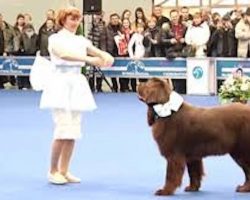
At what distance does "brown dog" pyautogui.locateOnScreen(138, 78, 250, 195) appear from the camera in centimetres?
624

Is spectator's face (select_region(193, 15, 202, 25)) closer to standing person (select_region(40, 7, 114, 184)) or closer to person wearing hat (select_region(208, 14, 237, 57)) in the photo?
person wearing hat (select_region(208, 14, 237, 57))

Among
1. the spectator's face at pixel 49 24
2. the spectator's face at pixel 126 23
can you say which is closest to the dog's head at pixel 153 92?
the spectator's face at pixel 126 23

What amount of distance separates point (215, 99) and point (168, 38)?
235 centimetres

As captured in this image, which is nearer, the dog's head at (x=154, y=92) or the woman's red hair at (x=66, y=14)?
the dog's head at (x=154, y=92)

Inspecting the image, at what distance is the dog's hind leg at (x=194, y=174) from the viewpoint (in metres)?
6.55

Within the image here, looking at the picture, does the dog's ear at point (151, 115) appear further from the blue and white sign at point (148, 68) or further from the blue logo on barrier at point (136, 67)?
the blue logo on barrier at point (136, 67)

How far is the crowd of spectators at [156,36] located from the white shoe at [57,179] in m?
9.67

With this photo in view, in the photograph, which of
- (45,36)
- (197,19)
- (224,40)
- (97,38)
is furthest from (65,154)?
(45,36)

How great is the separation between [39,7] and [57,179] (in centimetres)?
1743

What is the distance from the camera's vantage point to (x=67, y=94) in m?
6.82

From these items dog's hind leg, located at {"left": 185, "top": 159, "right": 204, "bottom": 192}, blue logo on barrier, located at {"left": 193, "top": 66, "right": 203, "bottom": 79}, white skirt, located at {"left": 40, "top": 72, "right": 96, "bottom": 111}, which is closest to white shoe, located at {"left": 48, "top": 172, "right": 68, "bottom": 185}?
white skirt, located at {"left": 40, "top": 72, "right": 96, "bottom": 111}

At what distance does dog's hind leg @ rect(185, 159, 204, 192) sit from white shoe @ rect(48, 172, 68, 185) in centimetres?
118

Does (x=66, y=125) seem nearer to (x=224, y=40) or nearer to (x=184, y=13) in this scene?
(x=224, y=40)

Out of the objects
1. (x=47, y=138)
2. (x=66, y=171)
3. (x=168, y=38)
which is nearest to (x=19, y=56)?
(x=168, y=38)
